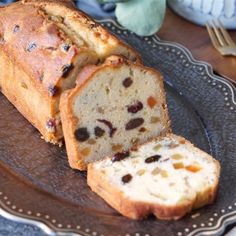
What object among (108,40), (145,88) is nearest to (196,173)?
(145,88)

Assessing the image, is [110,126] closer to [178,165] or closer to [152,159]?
[152,159]

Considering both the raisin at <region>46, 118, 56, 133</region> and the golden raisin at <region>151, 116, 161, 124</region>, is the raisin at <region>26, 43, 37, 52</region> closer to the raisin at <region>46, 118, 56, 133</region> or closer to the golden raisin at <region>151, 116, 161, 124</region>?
the raisin at <region>46, 118, 56, 133</region>

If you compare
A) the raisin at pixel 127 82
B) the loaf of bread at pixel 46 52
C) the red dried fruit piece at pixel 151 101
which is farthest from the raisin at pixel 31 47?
the red dried fruit piece at pixel 151 101

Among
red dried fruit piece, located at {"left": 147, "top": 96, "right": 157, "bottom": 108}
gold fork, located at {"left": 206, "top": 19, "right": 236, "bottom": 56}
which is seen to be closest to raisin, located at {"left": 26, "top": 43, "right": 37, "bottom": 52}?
red dried fruit piece, located at {"left": 147, "top": 96, "right": 157, "bottom": 108}

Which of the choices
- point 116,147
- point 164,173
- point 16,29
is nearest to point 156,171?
point 164,173

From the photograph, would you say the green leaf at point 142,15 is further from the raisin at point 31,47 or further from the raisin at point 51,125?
the raisin at point 51,125

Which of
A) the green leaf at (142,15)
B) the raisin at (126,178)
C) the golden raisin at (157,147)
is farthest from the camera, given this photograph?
the green leaf at (142,15)
